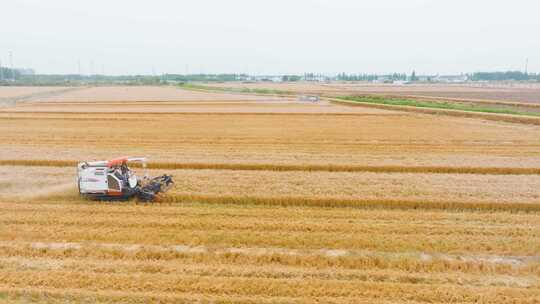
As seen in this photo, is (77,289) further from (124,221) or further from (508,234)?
(508,234)

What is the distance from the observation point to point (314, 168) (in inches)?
644

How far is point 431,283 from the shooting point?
7.35 metres

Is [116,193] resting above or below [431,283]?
above

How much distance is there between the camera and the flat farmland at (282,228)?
23.4ft

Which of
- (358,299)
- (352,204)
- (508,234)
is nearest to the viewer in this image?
(358,299)

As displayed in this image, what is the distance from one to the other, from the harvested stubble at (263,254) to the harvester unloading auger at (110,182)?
50 centimetres

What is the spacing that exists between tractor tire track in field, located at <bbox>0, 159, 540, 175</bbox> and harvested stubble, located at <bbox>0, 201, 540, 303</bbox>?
4.96m

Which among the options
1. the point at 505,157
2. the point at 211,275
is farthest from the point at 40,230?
the point at 505,157

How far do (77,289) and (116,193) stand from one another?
4988 mm

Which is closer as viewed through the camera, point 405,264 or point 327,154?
point 405,264

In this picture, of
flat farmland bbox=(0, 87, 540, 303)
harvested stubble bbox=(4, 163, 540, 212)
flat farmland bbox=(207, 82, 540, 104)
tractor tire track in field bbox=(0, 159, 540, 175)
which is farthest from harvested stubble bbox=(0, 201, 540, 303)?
flat farmland bbox=(207, 82, 540, 104)

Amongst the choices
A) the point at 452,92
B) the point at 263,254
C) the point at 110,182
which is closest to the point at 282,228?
the point at 263,254

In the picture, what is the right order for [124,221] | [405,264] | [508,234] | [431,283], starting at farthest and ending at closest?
1. [124,221]
2. [508,234]
3. [405,264]
4. [431,283]

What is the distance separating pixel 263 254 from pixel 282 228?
1.60 m
